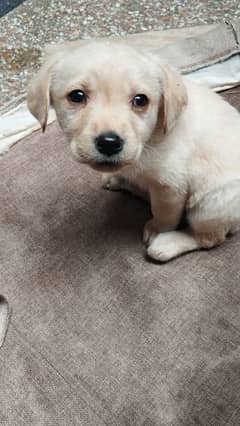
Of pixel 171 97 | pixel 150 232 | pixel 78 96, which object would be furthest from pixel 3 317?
pixel 171 97

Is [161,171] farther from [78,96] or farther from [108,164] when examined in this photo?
[78,96]

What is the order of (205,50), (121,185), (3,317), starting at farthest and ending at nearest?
1. (205,50)
2. (121,185)
3. (3,317)

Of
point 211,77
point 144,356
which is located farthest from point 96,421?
point 211,77

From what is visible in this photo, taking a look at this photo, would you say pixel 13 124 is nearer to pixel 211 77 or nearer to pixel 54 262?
pixel 54 262

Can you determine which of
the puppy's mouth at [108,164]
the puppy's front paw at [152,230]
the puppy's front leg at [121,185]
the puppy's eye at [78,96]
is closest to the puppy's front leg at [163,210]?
the puppy's front paw at [152,230]

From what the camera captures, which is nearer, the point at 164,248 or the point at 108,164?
the point at 108,164
